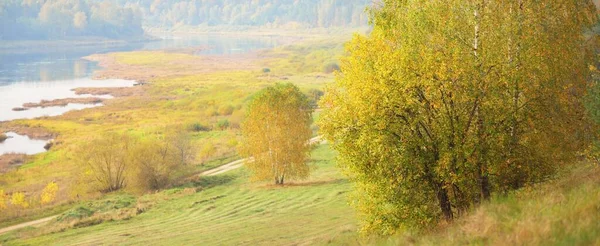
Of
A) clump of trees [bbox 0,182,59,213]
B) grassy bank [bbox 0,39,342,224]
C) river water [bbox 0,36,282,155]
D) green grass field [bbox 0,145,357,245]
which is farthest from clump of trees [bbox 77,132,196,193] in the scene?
river water [bbox 0,36,282,155]

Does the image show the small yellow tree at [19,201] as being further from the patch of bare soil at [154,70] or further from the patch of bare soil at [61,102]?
the patch of bare soil at [154,70]

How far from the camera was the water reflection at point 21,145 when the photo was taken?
8011cm

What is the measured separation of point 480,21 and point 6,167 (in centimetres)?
6591

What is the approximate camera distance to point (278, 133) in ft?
154

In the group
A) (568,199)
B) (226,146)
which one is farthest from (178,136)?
(568,199)

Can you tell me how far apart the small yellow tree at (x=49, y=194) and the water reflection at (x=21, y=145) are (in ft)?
89.1

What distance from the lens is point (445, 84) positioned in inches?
726

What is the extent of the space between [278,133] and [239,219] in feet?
37.3

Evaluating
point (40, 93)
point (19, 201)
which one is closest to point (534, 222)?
point (19, 201)

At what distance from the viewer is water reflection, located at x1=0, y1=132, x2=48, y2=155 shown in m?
80.1

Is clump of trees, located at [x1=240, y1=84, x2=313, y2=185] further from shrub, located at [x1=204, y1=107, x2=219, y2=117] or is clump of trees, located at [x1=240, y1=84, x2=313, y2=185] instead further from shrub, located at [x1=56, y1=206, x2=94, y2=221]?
shrub, located at [x1=204, y1=107, x2=219, y2=117]

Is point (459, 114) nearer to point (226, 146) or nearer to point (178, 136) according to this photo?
point (178, 136)

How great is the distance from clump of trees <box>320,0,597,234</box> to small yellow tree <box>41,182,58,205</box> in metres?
40.1

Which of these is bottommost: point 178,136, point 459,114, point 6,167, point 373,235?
point 6,167
